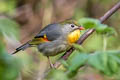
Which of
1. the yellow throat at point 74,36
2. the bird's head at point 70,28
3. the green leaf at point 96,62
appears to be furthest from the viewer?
the bird's head at point 70,28

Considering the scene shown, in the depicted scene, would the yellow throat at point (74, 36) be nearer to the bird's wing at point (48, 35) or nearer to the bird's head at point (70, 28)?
the bird's head at point (70, 28)

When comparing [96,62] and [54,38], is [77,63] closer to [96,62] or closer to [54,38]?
[96,62]

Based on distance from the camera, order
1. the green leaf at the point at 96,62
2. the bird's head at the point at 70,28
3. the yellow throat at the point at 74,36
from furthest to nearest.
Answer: the bird's head at the point at 70,28
the yellow throat at the point at 74,36
the green leaf at the point at 96,62

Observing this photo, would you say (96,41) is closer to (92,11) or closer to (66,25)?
(92,11)

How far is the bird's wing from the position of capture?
2979 millimetres

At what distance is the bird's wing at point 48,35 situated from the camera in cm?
298

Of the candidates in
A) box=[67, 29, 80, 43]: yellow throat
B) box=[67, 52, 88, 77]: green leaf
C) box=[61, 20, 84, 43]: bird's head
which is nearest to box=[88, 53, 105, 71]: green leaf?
box=[67, 52, 88, 77]: green leaf

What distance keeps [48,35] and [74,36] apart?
0.36 metres

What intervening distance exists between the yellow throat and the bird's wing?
6.8 inches

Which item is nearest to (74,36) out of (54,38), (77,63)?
(54,38)

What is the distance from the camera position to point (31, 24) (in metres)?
6.79

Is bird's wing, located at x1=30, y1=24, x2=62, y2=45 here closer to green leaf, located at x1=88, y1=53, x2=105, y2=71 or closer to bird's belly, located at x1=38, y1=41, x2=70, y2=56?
bird's belly, located at x1=38, y1=41, x2=70, y2=56

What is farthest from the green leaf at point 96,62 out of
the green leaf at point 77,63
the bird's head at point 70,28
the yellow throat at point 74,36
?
the bird's head at point 70,28

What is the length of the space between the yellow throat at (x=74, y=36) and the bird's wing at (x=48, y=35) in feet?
0.57
